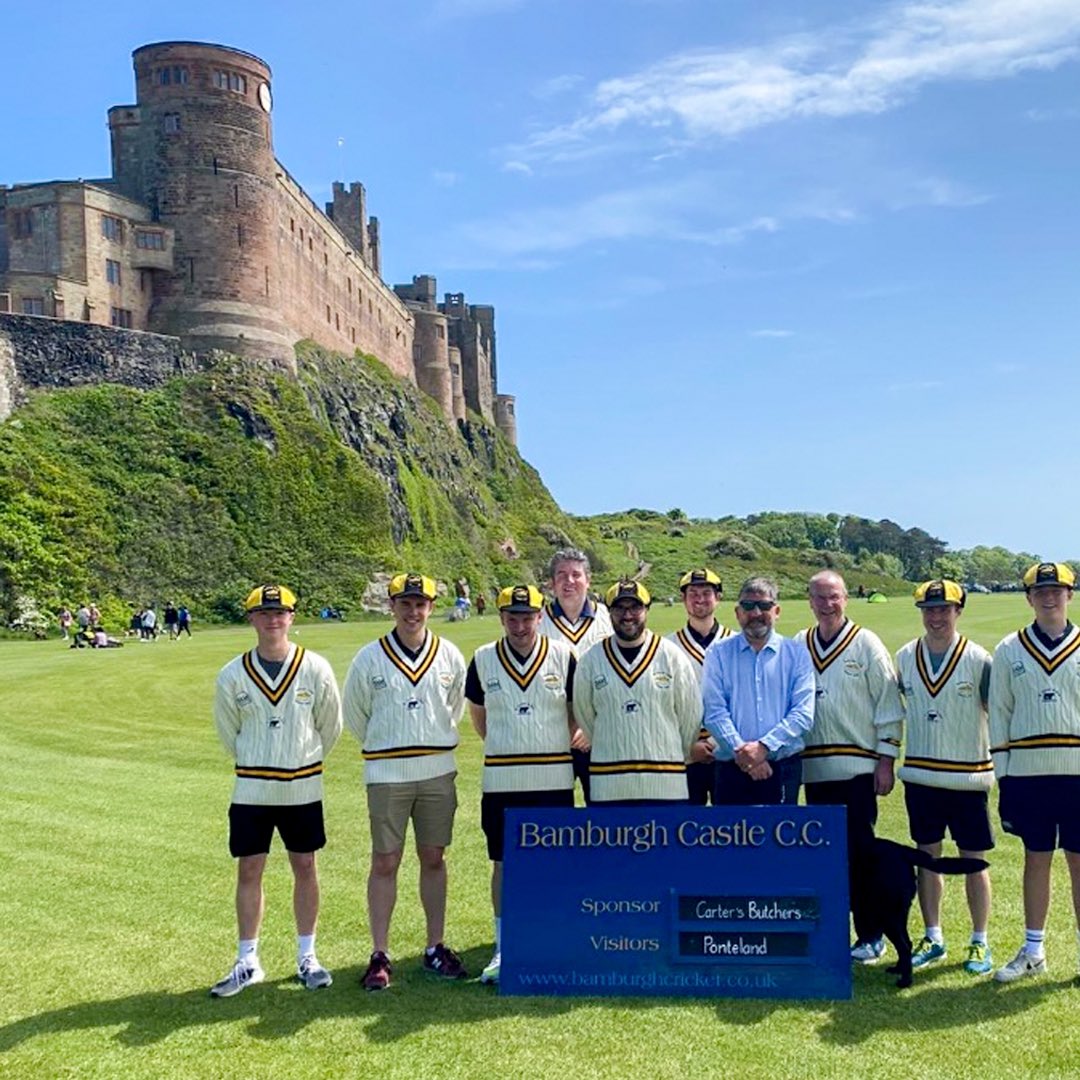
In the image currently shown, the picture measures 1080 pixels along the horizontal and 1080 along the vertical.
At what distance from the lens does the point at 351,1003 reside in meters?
6.59

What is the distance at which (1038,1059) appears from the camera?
18.6 feet

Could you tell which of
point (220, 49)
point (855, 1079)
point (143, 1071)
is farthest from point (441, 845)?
point (220, 49)

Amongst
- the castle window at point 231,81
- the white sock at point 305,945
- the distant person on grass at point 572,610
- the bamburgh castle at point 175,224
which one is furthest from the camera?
the castle window at point 231,81

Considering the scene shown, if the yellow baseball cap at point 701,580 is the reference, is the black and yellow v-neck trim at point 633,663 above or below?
below

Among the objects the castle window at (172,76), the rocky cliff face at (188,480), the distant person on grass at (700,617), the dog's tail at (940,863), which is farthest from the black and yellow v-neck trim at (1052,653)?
→ the castle window at (172,76)

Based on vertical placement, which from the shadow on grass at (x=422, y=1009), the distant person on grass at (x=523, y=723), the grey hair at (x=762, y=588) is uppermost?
the grey hair at (x=762, y=588)

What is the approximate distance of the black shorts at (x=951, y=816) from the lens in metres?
7.16

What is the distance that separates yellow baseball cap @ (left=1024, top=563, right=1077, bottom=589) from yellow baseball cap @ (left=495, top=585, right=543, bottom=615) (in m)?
3.09

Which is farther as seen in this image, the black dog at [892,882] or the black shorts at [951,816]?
the black shorts at [951,816]

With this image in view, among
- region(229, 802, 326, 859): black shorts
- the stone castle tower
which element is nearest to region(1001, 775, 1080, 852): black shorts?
region(229, 802, 326, 859): black shorts

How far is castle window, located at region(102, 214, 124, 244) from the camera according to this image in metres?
57.2

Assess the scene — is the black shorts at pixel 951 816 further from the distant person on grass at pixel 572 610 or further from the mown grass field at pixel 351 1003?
the distant person on grass at pixel 572 610

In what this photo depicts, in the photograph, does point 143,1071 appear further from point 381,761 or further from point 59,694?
point 59,694

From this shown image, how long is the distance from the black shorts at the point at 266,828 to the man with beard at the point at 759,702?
2.58m
